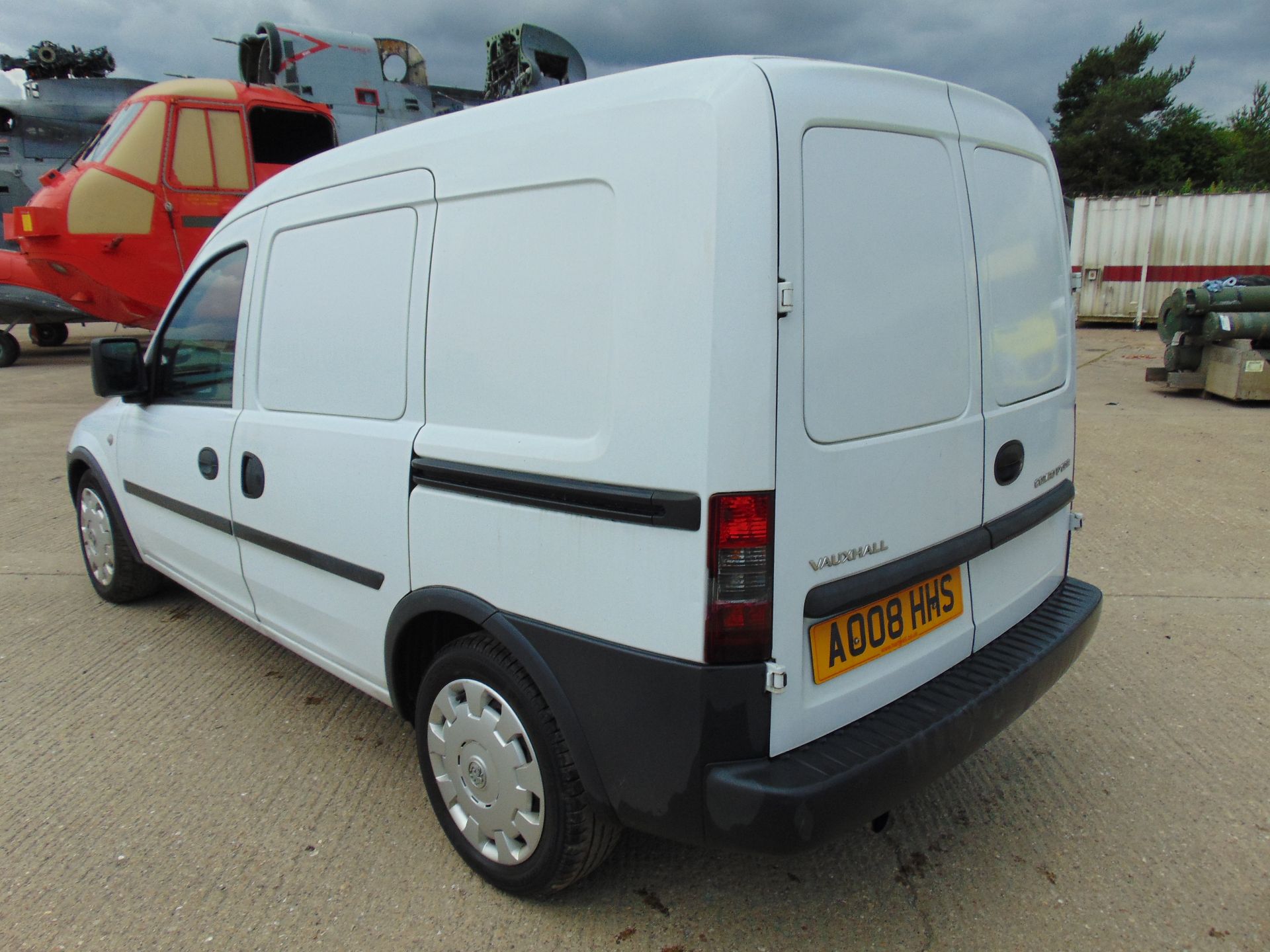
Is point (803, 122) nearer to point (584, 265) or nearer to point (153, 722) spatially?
point (584, 265)

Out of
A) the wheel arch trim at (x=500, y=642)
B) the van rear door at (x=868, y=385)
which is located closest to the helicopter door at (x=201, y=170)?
the wheel arch trim at (x=500, y=642)

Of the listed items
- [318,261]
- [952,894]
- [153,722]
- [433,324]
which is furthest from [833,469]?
[153,722]

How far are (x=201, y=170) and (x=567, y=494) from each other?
994 cm

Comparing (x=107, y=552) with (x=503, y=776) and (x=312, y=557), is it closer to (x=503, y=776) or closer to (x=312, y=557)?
(x=312, y=557)

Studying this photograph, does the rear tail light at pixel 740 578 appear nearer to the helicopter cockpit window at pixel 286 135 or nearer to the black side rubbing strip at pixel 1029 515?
the black side rubbing strip at pixel 1029 515

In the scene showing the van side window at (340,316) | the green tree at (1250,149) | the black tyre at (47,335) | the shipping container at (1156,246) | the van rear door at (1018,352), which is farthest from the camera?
the green tree at (1250,149)

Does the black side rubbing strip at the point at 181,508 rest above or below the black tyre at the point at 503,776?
above

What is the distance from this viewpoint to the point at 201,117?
9.83 meters

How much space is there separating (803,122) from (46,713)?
3.37 m

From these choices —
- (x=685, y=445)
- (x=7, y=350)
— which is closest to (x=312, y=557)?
(x=685, y=445)

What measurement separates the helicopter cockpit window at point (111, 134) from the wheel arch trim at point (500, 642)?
981 centimetres

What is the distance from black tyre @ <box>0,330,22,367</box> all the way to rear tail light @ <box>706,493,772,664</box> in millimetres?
15847

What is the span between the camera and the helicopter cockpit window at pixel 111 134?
9773 mm

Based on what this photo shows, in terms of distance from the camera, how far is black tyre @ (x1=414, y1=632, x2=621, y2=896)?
6.75 ft
